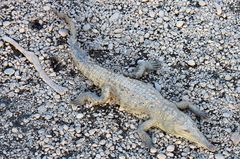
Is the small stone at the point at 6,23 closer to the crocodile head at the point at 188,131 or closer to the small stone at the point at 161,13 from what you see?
the small stone at the point at 161,13

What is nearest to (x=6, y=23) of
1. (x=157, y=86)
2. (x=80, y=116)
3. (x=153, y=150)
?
(x=80, y=116)

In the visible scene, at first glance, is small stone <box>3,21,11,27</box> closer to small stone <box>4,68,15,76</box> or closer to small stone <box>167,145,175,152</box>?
small stone <box>4,68,15,76</box>

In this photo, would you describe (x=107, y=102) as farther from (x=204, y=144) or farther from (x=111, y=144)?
(x=204, y=144)

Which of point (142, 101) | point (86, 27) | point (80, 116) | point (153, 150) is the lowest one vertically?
point (153, 150)

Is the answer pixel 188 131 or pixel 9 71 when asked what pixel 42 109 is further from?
pixel 188 131

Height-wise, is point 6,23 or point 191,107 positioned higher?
point 6,23

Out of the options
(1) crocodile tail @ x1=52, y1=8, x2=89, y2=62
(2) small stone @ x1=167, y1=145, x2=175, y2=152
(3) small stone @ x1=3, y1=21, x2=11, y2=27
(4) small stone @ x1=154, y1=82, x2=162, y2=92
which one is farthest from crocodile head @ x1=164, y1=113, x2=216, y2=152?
(3) small stone @ x1=3, y1=21, x2=11, y2=27

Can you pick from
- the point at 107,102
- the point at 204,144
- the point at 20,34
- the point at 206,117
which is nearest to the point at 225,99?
the point at 206,117
